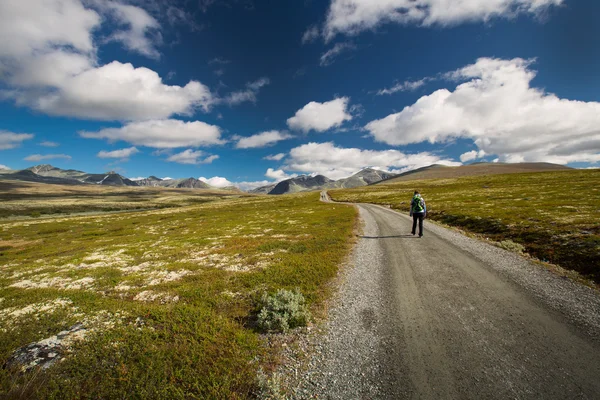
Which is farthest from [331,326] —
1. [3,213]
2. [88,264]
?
[3,213]

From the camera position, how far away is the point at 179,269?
1869 centimetres

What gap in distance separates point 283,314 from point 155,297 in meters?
8.47

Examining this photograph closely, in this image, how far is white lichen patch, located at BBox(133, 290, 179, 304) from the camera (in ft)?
42.7

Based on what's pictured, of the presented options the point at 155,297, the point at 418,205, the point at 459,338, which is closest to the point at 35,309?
the point at 155,297

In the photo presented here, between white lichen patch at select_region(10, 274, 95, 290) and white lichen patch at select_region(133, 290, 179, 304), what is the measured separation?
17.9 ft

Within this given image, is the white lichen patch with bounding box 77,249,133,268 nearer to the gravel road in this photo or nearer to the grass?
the grass

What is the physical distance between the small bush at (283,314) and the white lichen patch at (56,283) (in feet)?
46.9

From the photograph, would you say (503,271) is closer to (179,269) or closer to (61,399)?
(61,399)

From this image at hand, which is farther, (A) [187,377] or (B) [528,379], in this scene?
(A) [187,377]

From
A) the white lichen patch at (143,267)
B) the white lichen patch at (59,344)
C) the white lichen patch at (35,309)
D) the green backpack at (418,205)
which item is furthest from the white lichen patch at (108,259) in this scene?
the green backpack at (418,205)

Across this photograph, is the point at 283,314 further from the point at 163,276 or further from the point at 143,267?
the point at 143,267

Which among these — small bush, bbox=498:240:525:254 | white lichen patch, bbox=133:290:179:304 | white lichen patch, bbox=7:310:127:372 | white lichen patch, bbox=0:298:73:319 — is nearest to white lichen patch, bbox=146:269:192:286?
white lichen patch, bbox=133:290:179:304

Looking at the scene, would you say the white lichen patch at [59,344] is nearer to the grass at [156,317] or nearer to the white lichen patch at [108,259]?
the grass at [156,317]

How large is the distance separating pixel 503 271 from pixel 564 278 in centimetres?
263
